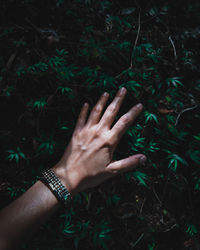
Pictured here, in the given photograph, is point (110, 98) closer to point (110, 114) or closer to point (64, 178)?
point (110, 114)

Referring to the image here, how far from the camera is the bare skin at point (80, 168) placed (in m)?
1.45

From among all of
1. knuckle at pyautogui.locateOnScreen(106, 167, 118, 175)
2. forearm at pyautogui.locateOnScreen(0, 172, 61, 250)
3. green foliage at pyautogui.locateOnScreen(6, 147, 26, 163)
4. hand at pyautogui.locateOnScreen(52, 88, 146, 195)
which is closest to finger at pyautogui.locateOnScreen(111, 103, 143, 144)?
hand at pyautogui.locateOnScreen(52, 88, 146, 195)

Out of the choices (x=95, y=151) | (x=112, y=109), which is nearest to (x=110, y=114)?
(x=112, y=109)

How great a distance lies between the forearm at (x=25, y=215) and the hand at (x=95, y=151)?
194 millimetres

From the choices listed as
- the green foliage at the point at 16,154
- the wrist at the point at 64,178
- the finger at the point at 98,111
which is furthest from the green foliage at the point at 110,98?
the wrist at the point at 64,178

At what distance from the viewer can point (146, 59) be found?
2.12 meters

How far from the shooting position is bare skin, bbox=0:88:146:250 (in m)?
1.45

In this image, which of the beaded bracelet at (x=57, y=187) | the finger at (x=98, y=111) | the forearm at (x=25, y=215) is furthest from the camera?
the finger at (x=98, y=111)

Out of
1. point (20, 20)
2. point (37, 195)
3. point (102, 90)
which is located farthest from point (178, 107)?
point (20, 20)

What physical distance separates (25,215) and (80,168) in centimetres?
56

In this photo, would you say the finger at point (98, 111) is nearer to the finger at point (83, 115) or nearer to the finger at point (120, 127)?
the finger at point (83, 115)

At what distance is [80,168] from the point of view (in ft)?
5.56

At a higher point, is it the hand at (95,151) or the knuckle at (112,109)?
the knuckle at (112,109)

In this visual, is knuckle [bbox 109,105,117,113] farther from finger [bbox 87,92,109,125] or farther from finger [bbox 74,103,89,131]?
finger [bbox 74,103,89,131]
